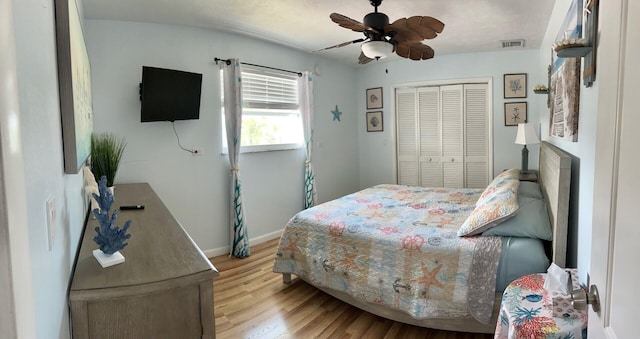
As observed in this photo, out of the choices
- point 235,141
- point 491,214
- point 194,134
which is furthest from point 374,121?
point 491,214

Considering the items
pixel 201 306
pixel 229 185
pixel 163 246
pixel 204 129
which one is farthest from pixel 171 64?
pixel 201 306

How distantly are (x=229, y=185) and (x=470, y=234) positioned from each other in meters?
2.59

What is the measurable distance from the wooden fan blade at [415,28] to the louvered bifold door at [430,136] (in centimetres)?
277

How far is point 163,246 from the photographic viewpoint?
4.80ft

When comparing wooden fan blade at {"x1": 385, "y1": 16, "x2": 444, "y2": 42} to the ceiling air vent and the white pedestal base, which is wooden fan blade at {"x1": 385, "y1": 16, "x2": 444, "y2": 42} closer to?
the white pedestal base

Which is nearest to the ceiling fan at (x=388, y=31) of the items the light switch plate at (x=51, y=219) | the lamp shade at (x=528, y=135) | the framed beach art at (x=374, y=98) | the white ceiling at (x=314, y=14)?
the white ceiling at (x=314, y=14)

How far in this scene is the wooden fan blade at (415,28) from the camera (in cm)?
232

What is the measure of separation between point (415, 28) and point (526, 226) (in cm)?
149

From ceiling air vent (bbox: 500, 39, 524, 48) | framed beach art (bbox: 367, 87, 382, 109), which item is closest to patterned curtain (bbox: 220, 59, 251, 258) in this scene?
framed beach art (bbox: 367, 87, 382, 109)

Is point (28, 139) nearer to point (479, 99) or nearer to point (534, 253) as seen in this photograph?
point (534, 253)

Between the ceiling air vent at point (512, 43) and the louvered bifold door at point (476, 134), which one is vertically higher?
the ceiling air vent at point (512, 43)

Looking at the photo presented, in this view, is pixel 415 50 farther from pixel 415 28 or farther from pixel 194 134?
pixel 194 134

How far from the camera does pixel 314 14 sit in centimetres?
325

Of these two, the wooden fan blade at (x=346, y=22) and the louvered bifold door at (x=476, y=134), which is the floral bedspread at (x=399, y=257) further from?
the louvered bifold door at (x=476, y=134)
